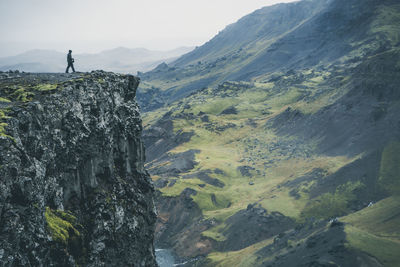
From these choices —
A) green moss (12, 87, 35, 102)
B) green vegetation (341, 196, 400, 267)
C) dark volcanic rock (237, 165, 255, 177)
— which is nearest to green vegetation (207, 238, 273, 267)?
green vegetation (341, 196, 400, 267)

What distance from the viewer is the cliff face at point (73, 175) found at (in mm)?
32125

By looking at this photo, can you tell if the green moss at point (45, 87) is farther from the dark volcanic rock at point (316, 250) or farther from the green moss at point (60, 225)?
the dark volcanic rock at point (316, 250)

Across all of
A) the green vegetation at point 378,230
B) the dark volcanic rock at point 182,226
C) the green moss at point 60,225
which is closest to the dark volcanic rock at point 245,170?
the dark volcanic rock at point 182,226

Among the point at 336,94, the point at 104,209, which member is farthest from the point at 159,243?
the point at 336,94

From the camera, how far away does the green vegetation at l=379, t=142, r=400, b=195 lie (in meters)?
112

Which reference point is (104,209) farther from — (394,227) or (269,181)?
(269,181)

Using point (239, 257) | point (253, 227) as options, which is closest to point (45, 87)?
point (239, 257)

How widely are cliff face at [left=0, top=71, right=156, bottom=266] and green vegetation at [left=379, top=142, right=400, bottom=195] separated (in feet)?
278

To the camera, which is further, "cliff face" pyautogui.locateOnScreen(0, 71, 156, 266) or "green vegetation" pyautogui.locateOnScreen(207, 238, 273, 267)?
"green vegetation" pyautogui.locateOnScreen(207, 238, 273, 267)

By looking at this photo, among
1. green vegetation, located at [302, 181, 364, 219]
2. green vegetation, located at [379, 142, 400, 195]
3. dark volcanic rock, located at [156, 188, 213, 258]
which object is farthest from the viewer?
dark volcanic rock, located at [156, 188, 213, 258]

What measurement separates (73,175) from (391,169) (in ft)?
351

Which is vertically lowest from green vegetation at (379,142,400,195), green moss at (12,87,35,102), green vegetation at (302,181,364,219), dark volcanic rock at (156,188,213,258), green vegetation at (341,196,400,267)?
dark volcanic rock at (156,188,213,258)

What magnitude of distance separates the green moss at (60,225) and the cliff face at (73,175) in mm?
106

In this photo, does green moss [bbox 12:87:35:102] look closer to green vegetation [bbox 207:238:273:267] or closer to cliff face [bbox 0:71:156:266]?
cliff face [bbox 0:71:156:266]
